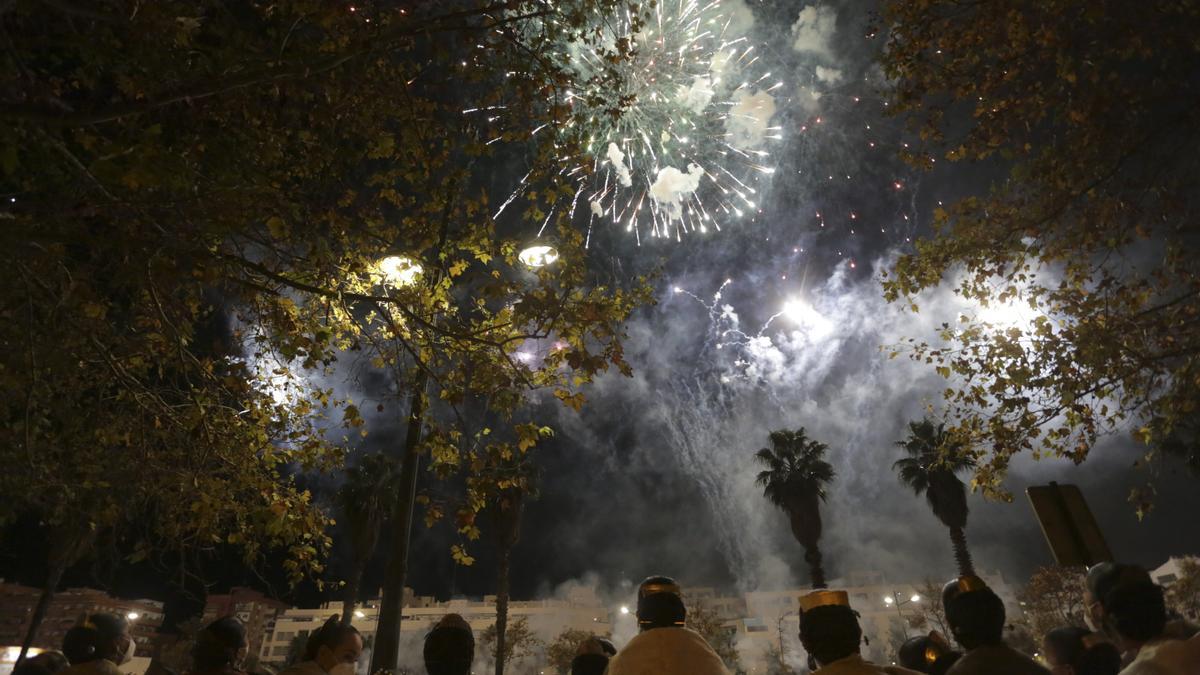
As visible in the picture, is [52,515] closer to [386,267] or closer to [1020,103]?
[386,267]

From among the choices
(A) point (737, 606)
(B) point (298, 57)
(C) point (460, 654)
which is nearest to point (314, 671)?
(C) point (460, 654)

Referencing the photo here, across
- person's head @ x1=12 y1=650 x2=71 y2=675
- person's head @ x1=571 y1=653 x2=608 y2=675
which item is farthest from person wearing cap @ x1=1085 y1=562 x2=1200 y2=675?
person's head @ x1=12 y1=650 x2=71 y2=675

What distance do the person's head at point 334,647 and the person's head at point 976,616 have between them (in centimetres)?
382

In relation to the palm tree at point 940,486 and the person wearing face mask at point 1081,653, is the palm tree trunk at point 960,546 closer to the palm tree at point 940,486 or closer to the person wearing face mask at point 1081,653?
the palm tree at point 940,486

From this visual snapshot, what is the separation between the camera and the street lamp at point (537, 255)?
768cm

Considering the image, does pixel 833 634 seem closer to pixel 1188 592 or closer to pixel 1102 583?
pixel 1102 583

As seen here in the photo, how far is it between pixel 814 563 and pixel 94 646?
28957 mm

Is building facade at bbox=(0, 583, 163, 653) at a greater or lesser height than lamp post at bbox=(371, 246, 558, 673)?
greater

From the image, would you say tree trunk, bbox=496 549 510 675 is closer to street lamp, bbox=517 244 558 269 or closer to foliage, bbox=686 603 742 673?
foliage, bbox=686 603 742 673

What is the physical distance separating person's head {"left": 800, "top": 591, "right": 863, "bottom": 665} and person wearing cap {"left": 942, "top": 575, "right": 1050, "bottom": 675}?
26.0 inches

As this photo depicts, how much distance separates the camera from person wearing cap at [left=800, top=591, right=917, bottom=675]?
10.1ft

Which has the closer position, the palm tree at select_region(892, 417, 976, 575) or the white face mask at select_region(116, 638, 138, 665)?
the white face mask at select_region(116, 638, 138, 665)

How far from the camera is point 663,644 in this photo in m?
3.31

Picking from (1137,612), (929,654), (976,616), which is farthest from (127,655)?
(1137,612)
